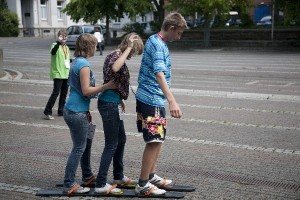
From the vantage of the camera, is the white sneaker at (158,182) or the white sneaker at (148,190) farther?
the white sneaker at (158,182)

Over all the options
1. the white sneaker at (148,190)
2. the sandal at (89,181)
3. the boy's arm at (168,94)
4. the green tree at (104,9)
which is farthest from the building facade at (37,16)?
the boy's arm at (168,94)

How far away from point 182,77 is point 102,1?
72.7 feet

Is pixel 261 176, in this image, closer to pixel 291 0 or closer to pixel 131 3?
pixel 291 0

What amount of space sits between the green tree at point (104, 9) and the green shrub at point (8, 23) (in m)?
18.5

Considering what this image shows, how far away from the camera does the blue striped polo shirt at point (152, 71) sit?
4816 millimetres

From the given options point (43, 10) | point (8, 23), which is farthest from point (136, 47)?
point (43, 10)

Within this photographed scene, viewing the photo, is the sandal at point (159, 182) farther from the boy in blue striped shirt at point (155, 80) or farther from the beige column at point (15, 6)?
the beige column at point (15, 6)

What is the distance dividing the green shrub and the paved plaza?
43.1m

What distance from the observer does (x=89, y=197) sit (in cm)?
523

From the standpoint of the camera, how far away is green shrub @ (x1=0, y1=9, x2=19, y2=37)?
5531cm

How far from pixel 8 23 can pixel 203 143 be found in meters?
51.7

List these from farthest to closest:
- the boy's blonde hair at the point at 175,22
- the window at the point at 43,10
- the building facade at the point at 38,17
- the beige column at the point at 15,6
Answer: the window at the point at 43,10, the building facade at the point at 38,17, the beige column at the point at 15,6, the boy's blonde hair at the point at 175,22

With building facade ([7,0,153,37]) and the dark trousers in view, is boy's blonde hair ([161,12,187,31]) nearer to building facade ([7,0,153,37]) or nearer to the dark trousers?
the dark trousers

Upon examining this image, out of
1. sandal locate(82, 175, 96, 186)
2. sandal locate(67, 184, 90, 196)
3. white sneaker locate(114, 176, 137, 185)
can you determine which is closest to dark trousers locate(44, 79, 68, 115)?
sandal locate(82, 175, 96, 186)
